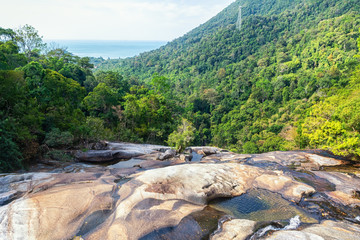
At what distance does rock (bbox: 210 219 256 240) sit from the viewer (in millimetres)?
8383

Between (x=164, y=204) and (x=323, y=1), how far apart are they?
161512 mm

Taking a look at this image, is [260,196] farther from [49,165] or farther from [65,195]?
[49,165]

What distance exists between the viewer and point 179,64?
121250mm

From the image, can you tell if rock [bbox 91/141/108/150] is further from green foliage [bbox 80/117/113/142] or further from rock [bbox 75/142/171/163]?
green foliage [bbox 80/117/113/142]

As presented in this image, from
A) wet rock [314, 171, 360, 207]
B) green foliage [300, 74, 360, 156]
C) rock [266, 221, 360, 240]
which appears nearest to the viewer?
rock [266, 221, 360, 240]

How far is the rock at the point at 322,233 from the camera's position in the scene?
7.89 metres

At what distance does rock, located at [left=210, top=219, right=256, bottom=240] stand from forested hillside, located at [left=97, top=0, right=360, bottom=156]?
13.6 metres

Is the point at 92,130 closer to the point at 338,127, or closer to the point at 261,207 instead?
the point at 261,207

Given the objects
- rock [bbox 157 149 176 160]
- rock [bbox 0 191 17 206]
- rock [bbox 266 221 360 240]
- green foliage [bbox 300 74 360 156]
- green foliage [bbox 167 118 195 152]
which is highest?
green foliage [bbox 300 74 360 156]

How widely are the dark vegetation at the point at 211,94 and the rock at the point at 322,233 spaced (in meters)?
11.2

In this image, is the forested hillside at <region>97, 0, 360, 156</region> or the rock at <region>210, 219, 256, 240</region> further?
the forested hillside at <region>97, 0, 360, 156</region>

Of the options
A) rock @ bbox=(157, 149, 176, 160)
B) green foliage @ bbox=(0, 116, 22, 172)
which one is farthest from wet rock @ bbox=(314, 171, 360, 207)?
green foliage @ bbox=(0, 116, 22, 172)

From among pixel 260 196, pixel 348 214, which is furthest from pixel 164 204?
pixel 348 214

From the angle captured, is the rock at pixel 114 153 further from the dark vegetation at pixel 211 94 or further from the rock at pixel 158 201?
the rock at pixel 158 201
